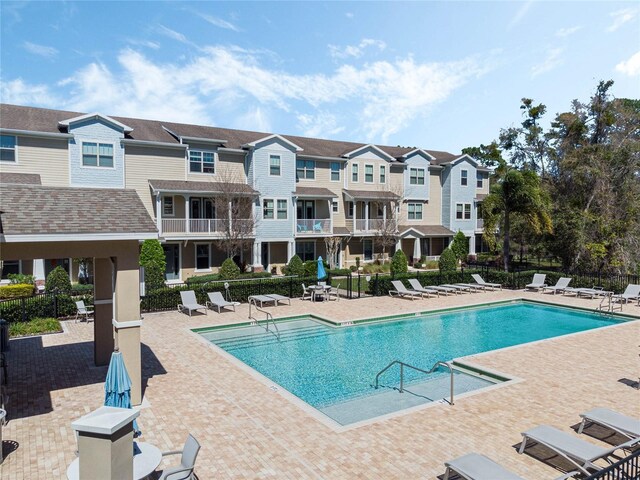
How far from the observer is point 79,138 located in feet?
92.6

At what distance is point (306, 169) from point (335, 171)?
2.89m

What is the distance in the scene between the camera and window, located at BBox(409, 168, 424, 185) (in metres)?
43.8

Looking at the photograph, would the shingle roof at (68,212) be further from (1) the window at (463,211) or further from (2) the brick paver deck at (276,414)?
(1) the window at (463,211)

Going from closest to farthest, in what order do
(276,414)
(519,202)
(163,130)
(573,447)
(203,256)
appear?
(573,447) → (276,414) → (519,202) → (203,256) → (163,130)

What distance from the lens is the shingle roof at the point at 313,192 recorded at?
1414 inches

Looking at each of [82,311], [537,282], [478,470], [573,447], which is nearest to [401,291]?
[537,282]

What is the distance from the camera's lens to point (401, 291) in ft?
86.7

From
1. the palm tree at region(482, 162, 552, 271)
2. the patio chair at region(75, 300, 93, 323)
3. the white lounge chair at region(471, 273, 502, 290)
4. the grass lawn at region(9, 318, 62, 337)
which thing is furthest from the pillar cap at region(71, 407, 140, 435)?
the palm tree at region(482, 162, 552, 271)

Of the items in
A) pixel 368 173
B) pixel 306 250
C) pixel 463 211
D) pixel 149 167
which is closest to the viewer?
pixel 149 167

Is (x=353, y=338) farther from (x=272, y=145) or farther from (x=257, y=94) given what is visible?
(x=272, y=145)

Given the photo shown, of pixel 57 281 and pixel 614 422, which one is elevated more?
pixel 57 281

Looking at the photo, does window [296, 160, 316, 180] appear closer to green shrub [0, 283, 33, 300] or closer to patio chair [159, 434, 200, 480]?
green shrub [0, 283, 33, 300]

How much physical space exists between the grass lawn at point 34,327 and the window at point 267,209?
18.2 metres

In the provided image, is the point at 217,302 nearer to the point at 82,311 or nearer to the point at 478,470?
the point at 82,311
